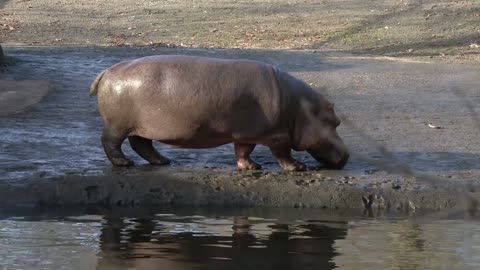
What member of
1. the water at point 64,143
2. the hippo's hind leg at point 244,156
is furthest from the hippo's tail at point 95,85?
Result: the hippo's hind leg at point 244,156

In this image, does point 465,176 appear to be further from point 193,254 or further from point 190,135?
point 193,254

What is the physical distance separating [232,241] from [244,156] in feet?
5.70

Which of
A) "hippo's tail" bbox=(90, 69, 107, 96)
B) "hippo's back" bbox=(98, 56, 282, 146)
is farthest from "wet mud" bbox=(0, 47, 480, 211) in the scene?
"hippo's tail" bbox=(90, 69, 107, 96)

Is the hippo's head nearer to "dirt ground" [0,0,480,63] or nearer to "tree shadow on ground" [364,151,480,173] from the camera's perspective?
"tree shadow on ground" [364,151,480,173]

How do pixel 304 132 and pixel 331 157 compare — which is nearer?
pixel 304 132

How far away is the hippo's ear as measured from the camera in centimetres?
756

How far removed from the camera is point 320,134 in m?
7.62

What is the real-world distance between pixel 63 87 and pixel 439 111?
3865mm

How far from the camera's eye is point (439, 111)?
412 inches

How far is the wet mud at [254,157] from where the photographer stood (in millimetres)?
7184

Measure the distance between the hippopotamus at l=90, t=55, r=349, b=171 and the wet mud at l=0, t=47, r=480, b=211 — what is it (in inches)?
10.3

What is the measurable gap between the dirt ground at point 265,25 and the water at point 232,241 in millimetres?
8516

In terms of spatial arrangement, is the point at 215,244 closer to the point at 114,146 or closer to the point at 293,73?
the point at 114,146

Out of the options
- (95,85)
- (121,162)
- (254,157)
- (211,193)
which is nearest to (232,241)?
Answer: (211,193)
